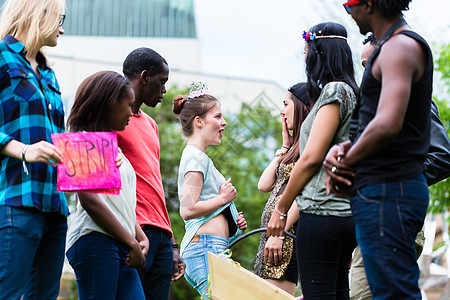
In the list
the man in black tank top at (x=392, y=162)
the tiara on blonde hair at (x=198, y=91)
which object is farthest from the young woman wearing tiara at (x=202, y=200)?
the man in black tank top at (x=392, y=162)

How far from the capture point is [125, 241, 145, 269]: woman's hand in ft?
11.1

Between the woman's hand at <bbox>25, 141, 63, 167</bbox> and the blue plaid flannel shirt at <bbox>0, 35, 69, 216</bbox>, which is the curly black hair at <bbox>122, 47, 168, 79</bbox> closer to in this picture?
the blue plaid flannel shirt at <bbox>0, 35, 69, 216</bbox>

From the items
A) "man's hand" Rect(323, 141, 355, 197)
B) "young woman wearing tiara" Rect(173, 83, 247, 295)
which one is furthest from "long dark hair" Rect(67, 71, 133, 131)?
"man's hand" Rect(323, 141, 355, 197)

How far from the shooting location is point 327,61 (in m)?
3.42

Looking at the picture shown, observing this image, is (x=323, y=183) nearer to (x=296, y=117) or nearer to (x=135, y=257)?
(x=135, y=257)

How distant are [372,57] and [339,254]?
3.19ft

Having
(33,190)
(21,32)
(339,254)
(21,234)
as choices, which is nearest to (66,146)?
(33,190)

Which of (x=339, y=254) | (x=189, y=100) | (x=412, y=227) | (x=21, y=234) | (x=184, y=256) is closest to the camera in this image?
(x=412, y=227)

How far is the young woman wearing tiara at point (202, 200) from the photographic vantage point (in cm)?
440

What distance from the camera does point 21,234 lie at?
289 cm

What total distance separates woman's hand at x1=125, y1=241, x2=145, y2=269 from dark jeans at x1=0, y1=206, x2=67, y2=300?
0.38m

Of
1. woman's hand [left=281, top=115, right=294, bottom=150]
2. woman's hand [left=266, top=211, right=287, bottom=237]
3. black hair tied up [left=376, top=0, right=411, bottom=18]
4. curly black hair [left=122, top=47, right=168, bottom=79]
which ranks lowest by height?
woman's hand [left=266, top=211, right=287, bottom=237]

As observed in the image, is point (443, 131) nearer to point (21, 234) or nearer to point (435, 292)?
point (21, 234)

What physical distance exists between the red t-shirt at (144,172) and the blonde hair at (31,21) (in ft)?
2.90
